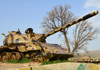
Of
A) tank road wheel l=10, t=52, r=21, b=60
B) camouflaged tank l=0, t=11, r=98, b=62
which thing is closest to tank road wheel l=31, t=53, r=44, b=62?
camouflaged tank l=0, t=11, r=98, b=62

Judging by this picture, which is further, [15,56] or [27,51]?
[27,51]

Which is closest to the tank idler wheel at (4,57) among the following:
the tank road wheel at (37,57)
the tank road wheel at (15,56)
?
the tank road wheel at (15,56)

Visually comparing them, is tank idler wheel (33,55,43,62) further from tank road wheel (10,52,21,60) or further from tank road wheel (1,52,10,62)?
tank road wheel (1,52,10,62)

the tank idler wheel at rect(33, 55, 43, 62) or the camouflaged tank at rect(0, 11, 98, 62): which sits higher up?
the camouflaged tank at rect(0, 11, 98, 62)

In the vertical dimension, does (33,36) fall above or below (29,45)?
above

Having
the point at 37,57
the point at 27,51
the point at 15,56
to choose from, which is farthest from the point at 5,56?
the point at 37,57

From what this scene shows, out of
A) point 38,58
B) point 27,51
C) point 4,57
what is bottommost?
point 38,58

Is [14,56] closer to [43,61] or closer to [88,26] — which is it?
[43,61]

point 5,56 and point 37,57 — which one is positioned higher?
point 5,56

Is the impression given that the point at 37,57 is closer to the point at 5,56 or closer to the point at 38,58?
the point at 38,58

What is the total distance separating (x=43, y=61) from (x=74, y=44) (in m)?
18.5

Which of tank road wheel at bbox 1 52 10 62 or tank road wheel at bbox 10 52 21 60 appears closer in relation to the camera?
tank road wheel at bbox 10 52 21 60

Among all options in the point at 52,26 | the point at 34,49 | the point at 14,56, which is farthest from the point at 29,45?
the point at 52,26

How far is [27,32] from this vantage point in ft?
32.2
